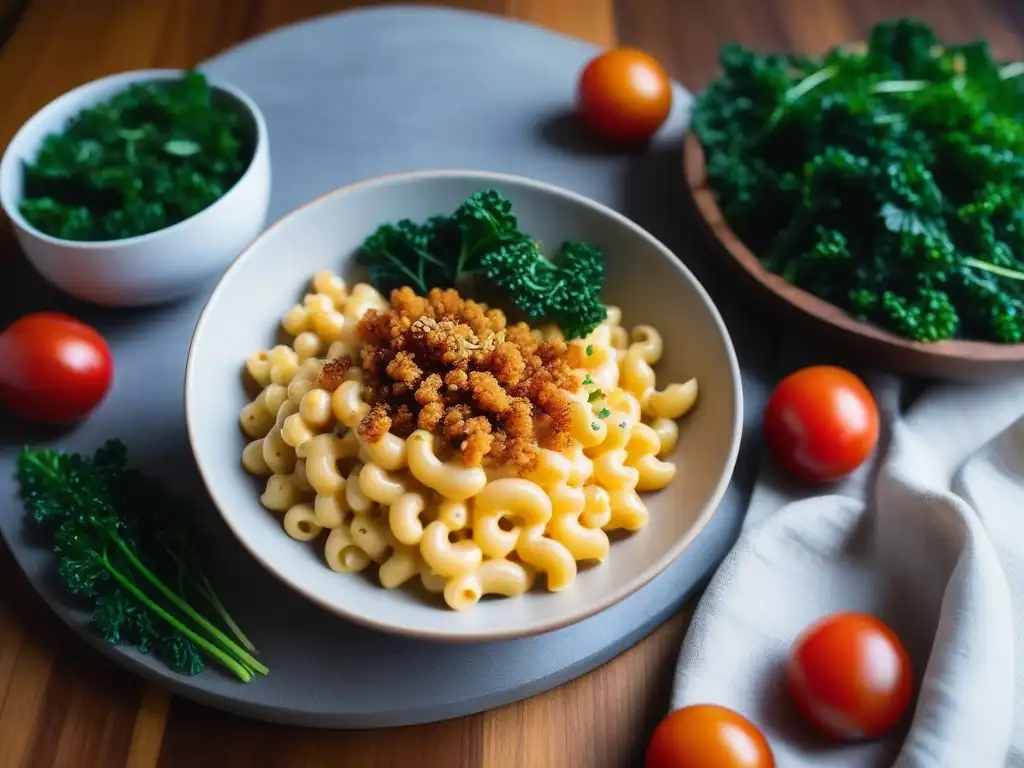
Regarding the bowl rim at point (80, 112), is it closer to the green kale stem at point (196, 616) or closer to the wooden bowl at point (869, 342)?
the green kale stem at point (196, 616)

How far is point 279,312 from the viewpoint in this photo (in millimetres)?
1440

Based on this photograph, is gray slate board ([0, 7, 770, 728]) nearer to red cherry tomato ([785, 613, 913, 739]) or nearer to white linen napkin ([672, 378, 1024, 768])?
white linen napkin ([672, 378, 1024, 768])

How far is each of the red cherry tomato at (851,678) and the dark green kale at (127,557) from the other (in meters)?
0.69

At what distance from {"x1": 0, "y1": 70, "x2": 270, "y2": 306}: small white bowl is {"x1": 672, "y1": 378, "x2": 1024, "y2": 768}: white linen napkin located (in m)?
0.90

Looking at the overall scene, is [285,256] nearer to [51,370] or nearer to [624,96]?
[51,370]

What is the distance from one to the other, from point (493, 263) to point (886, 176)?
0.65 metres

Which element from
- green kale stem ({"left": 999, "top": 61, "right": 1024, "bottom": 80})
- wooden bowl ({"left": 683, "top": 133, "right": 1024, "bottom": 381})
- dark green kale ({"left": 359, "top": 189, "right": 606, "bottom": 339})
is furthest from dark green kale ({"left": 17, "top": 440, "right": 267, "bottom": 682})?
green kale stem ({"left": 999, "top": 61, "right": 1024, "bottom": 80})

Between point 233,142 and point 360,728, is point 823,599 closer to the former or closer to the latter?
point 360,728

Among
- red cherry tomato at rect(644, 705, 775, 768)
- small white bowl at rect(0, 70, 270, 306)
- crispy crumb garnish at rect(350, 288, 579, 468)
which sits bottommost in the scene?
red cherry tomato at rect(644, 705, 775, 768)

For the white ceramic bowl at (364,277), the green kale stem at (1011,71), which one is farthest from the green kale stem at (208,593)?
the green kale stem at (1011,71)

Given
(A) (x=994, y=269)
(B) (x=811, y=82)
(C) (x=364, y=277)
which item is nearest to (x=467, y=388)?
(C) (x=364, y=277)

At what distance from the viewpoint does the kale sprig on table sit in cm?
147

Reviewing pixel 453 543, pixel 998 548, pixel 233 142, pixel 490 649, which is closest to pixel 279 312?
pixel 233 142

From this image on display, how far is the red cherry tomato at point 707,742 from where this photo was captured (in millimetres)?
1104
